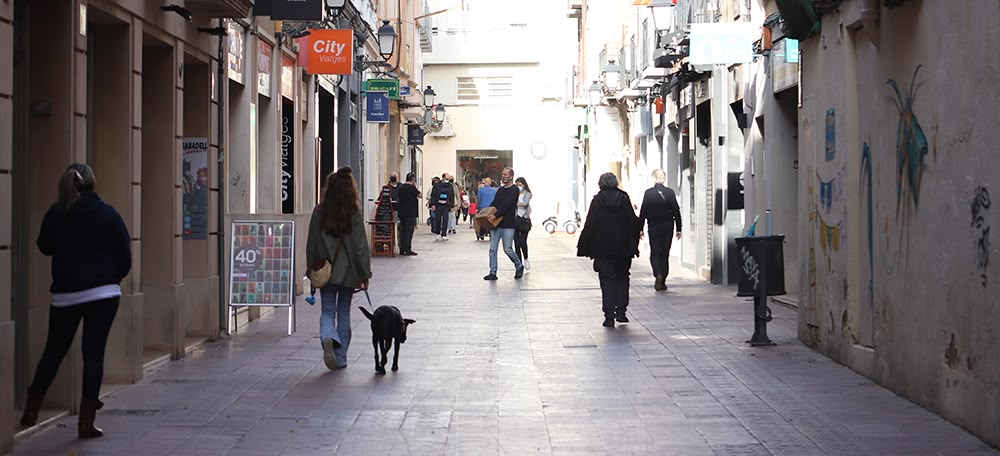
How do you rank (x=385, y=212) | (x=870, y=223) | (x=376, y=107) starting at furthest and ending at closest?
(x=385, y=212) < (x=376, y=107) < (x=870, y=223)

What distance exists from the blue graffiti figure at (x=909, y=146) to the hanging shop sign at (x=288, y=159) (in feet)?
43.7

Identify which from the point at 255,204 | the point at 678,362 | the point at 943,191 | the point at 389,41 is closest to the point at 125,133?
the point at 678,362

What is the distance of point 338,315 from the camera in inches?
496

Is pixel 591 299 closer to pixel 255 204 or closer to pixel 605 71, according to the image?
pixel 255 204

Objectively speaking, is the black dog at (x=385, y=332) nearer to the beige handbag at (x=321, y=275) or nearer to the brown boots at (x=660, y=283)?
the beige handbag at (x=321, y=275)

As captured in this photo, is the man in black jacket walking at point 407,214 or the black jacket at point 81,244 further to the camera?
the man in black jacket walking at point 407,214

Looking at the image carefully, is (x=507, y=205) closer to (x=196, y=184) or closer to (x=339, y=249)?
(x=196, y=184)

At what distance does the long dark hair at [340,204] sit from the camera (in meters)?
12.4

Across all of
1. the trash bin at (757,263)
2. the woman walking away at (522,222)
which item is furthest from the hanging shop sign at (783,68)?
the woman walking away at (522,222)

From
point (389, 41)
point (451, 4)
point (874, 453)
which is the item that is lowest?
point (874, 453)

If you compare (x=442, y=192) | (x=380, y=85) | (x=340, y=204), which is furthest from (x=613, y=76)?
(x=340, y=204)

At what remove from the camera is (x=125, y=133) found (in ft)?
38.4

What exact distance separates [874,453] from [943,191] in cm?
204

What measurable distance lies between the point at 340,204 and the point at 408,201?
21.1 m
